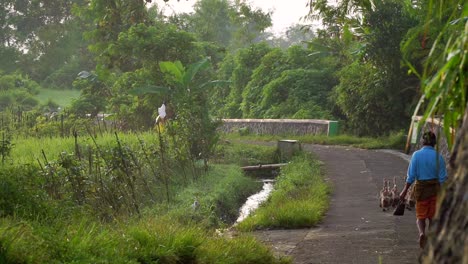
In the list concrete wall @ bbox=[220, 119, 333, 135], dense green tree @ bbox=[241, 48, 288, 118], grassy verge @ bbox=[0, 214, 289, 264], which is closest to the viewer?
grassy verge @ bbox=[0, 214, 289, 264]

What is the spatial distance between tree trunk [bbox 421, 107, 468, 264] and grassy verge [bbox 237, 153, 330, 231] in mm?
9238

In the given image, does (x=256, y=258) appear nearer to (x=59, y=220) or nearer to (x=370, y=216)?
(x=59, y=220)

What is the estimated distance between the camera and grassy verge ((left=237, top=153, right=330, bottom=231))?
12859 mm

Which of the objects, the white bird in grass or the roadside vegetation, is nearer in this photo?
the roadside vegetation

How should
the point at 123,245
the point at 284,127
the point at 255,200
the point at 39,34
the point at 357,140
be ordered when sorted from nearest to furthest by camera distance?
the point at 123,245 < the point at 255,200 < the point at 357,140 < the point at 284,127 < the point at 39,34

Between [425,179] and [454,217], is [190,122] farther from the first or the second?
[454,217]

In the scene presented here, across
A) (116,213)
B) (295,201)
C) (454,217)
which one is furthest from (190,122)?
(454,217)

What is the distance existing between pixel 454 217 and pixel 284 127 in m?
29.6

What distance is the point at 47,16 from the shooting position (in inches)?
2544

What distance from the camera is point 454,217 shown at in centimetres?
318

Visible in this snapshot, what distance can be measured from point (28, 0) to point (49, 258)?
59650mm

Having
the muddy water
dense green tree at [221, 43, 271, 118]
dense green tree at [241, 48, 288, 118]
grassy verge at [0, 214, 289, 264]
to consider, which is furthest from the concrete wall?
grassy verge at [0, 214, 289, 264]

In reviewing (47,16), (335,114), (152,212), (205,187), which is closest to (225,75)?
(335,114)

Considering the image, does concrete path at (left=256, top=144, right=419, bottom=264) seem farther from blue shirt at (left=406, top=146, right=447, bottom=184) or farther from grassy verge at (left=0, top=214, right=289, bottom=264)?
grassy verge at (left=0, top=214, right=289, bottom=264)
